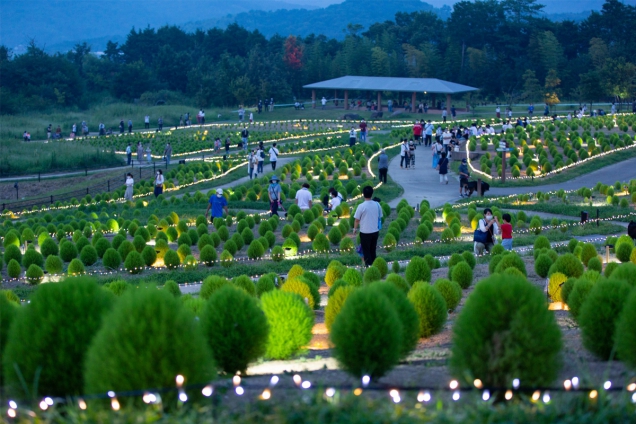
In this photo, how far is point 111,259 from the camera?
16859 mm

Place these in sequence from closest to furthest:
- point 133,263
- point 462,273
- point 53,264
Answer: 1. point 462,273
2. point 53,264
3. point 133,263

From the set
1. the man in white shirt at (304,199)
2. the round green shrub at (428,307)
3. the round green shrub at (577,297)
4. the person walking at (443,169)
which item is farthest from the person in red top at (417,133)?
the round green shrub at (428,307)

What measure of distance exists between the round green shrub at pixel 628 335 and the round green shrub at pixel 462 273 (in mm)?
5954

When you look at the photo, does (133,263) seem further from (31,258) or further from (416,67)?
(416,67)

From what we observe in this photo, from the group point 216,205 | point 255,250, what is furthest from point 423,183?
point 255,250

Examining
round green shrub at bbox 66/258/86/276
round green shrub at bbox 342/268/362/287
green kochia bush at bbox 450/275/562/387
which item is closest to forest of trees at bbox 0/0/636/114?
round green shrub at bbox 66/258/86/276

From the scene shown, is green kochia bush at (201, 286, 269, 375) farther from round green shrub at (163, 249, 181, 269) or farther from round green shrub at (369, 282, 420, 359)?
round green shrub at (163, 249, 181, 269)

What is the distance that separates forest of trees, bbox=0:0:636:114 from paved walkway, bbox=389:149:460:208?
106 ft

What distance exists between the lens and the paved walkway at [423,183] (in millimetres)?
26000

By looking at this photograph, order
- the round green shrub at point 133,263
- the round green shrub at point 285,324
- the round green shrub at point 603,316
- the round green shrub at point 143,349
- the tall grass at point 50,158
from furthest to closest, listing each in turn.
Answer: the tall grass at point 50,158 → the round green shrub at point 133,263 → the round green shrub at point 285,324 → the round green shrub at point 603,316 → the round green shrub at point 143,349

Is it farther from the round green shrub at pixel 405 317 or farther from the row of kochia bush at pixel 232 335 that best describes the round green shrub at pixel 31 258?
the round green shrub at pixel 405 317

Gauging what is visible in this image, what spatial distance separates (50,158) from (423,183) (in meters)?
20.8

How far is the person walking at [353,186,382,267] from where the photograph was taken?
13422mm

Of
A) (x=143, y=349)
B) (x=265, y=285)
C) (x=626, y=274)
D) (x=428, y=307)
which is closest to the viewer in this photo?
(x=143, y=349)
